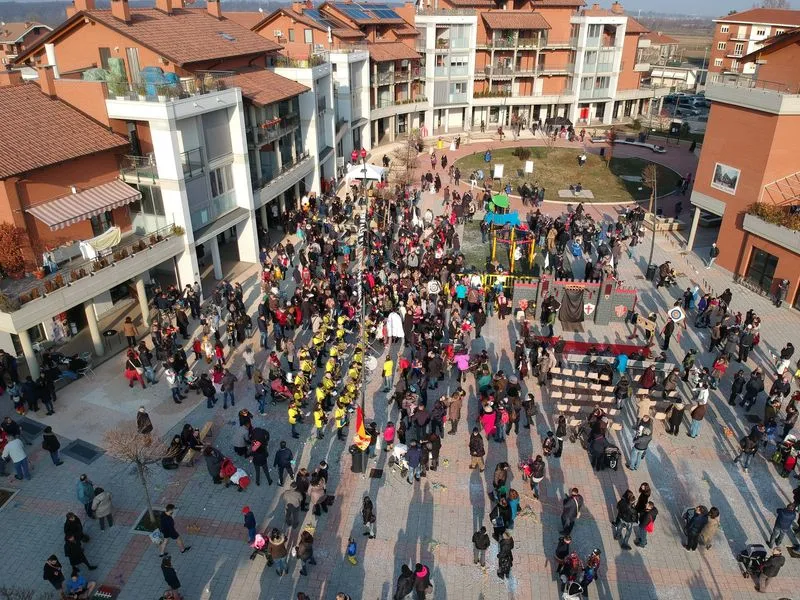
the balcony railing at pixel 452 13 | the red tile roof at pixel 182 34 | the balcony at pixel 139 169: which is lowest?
the balcony at pixel 139 169

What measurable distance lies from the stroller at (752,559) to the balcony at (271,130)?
84.2 ft

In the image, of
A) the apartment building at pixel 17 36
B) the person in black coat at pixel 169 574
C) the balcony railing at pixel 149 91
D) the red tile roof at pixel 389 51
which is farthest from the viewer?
the apartment building at pixel 17 36

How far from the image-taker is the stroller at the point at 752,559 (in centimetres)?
1262

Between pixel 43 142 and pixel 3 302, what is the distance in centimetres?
655

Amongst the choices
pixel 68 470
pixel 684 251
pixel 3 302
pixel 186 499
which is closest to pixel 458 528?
pixel 186 499

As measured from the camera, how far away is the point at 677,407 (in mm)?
16922

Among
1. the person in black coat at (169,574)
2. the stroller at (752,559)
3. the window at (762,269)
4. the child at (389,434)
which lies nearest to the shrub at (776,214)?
the window at (762,269)

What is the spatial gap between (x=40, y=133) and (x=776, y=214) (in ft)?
95.1

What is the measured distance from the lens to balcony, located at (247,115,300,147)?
29237 millimetres

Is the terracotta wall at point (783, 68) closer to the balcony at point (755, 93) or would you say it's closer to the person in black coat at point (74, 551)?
the balcony at point (755, 93)

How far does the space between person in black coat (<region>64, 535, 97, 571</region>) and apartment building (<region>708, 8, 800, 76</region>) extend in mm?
81271

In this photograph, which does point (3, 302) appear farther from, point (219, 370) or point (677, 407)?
point (677, 407)

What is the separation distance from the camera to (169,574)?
39.7ft

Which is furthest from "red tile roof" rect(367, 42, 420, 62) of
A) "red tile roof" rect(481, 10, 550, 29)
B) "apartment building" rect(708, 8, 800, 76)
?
"apartment building" rect(708, 8, 800, 76)
